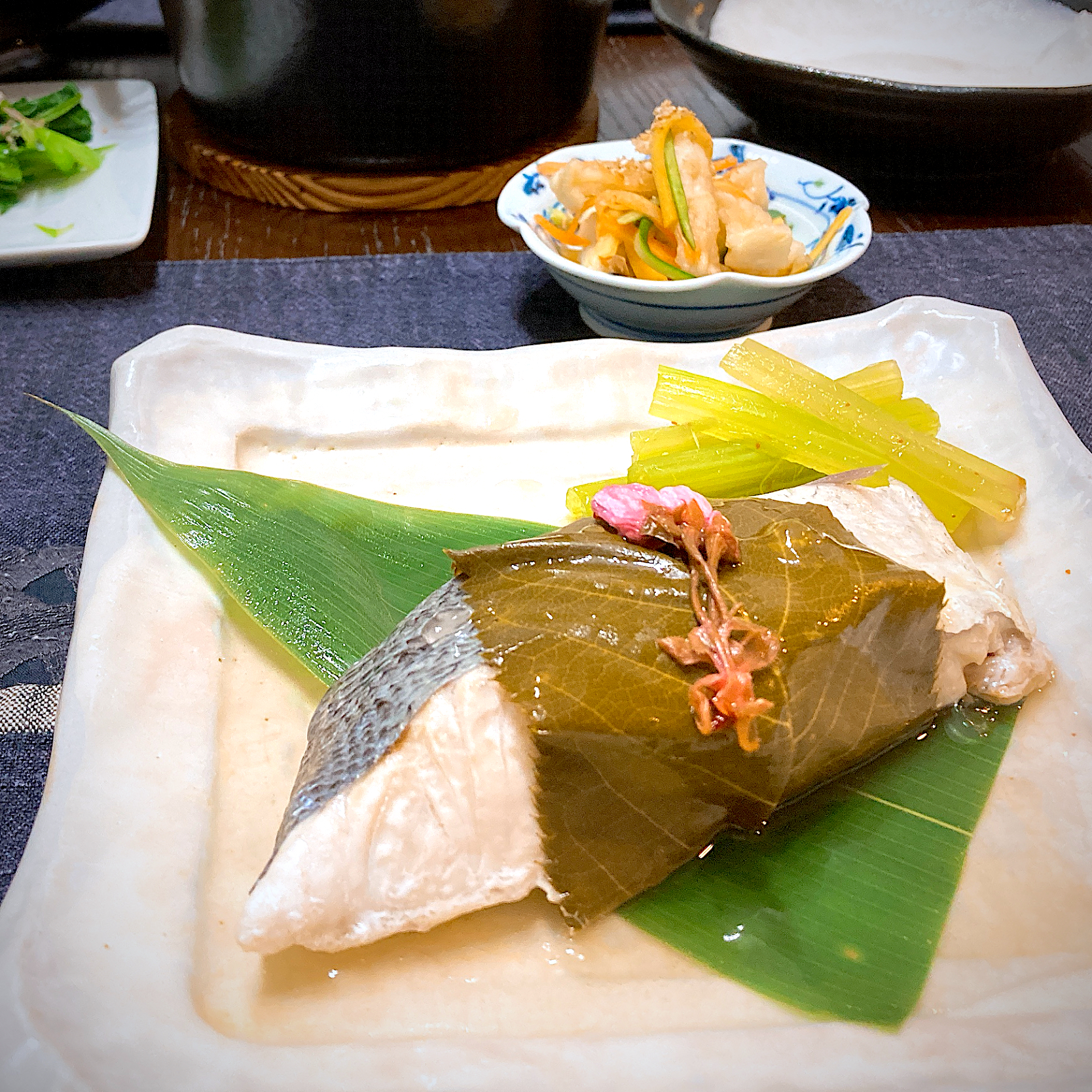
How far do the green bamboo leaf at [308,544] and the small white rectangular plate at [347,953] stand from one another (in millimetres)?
70

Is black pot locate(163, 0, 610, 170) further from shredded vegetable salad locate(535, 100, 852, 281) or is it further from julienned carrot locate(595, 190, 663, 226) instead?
julienned carrot locate(595, 190, 663, 226)

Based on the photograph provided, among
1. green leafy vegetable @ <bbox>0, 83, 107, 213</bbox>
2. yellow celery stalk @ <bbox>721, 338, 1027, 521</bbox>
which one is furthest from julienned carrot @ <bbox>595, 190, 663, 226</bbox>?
green leafy vegetable @ <bbox>0, 83, 107, 213</bbox>

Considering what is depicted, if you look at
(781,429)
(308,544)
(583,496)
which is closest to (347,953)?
(308,544)

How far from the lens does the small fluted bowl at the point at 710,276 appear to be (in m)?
2.59

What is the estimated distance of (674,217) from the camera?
8.80 feet

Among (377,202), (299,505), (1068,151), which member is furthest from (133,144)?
(1068,151)

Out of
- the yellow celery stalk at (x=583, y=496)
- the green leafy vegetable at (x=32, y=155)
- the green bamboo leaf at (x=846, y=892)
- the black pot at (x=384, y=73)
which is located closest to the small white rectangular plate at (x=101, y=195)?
the green leafy vegetable at (x=32, y=155)

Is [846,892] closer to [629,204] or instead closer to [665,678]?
[665,678]

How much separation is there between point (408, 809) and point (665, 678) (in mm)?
428

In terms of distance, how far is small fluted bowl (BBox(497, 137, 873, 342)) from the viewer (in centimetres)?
259

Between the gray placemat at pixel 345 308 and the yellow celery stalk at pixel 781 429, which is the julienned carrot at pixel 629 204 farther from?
the yellow celery stalk at pixel 781 429

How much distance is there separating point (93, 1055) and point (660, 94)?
4.73 metres

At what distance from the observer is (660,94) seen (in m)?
4.81

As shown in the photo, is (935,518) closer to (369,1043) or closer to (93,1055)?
(369,1043)
